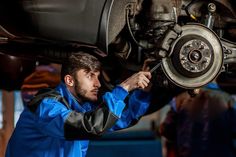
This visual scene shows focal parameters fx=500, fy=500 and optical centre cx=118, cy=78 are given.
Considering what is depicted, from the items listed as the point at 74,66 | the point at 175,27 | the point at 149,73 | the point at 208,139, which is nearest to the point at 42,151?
the point at 74,66

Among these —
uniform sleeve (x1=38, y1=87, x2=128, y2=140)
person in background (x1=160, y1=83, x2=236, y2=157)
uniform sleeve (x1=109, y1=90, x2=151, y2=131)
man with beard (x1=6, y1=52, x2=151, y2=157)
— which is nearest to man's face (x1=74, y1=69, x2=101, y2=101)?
man with beard (x1=6, y1=52, x2=151, y2=157)

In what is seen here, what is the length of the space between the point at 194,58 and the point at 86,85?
614mm

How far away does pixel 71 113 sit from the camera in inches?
98.9

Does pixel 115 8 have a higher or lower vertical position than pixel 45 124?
higher

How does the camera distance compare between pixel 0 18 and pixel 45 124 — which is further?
pixel 0 18

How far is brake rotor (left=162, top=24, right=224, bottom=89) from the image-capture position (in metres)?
2.68

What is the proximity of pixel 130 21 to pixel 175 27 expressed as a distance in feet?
0.98

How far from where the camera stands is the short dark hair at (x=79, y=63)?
2787 mm

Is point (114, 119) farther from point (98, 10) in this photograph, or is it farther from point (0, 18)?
point (0, 18)

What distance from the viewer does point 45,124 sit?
8.42 ft

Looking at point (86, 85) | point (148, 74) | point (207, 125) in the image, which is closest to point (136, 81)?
point (148, 74)

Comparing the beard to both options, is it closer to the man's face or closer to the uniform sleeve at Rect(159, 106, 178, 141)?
the man's face

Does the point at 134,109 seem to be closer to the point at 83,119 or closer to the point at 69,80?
the point at 69,80

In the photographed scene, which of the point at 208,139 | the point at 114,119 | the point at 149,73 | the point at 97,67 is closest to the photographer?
the point at 114,119
